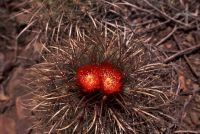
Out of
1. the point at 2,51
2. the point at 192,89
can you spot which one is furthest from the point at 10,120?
the point at 192,89

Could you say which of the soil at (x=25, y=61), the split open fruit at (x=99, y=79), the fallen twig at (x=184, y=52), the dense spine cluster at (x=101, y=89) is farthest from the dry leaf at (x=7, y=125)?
the fallen twig at (x=184, y=52)

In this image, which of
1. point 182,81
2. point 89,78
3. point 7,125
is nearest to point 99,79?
point 89,78

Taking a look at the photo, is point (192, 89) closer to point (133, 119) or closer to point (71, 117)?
point (133, 119)

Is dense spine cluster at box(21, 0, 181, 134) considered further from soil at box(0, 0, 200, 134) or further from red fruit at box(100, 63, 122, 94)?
soil at box(0, 0, 200, 134)

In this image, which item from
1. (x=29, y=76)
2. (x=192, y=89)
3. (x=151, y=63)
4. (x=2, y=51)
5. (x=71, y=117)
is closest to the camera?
(x=71, y=117)

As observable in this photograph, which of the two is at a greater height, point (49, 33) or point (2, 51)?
point (49, 33)

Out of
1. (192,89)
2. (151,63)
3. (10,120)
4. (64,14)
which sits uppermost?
(64,14)

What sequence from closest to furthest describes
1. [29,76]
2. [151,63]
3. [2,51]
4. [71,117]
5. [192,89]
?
[71,117] → [151,63] → [192,89] → [29,76] → [2,51]
